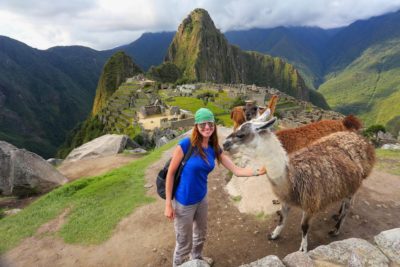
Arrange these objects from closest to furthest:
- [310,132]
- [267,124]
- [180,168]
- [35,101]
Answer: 1. [180,168]
2. [267,124]
3. [310,132]
4. [35,101]

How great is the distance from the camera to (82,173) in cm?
1467

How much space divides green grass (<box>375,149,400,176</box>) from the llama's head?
7287 mm

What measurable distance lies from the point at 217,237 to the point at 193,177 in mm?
2682

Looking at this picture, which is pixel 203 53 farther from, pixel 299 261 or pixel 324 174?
pixel 299 261

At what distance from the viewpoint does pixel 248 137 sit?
15.4 ft

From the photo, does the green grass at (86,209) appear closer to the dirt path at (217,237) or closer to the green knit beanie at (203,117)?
the dirt path at (217,237)

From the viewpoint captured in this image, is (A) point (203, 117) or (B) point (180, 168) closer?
(A) point (203, 117)

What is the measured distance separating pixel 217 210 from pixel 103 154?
12.1 m

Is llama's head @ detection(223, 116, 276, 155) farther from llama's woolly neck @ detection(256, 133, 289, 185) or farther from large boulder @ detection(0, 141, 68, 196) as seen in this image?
large boulder @ detection(0, 141, 68, 196)

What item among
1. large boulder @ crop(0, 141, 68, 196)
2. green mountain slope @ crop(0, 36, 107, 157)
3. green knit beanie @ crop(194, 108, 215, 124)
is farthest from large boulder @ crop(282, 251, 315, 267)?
green mountain slope @ crop(0, 36, 107, 157)

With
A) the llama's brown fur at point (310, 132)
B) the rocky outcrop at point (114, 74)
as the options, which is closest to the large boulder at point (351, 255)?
the llama's brown fur at point (310, 132)

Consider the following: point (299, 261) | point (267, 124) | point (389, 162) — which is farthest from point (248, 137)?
point (389, 162)

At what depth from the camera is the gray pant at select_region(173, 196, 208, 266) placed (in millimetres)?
4559

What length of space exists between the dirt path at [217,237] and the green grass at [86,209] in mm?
301
